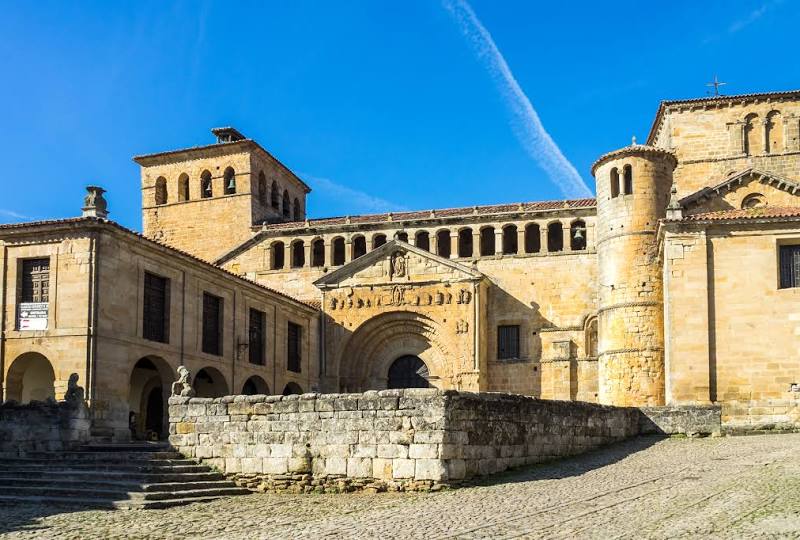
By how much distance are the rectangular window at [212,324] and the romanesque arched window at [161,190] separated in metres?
17.0

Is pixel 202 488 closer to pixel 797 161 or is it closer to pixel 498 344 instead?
pixel 498 344

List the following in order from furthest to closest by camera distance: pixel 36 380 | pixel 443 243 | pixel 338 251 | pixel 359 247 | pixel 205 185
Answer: pixel 205 185
pixel 359 247
pixel 338 251
pixel 443 243
pixel 36 380

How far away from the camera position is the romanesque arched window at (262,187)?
149 feet

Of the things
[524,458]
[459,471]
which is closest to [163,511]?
[459,471]

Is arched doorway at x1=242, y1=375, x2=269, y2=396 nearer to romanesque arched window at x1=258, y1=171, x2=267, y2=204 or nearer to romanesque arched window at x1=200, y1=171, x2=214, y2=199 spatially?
romanesque arched window at x1=258, y1=171, x2=267, y2=204

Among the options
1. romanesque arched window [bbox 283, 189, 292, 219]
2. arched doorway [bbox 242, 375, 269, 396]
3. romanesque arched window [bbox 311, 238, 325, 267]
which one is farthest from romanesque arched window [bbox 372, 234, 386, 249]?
arched doorway [bbox 242, 375, 269, 396]

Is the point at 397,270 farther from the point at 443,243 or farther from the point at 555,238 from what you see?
the point at 555,238

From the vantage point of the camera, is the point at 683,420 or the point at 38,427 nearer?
the point at 38,427

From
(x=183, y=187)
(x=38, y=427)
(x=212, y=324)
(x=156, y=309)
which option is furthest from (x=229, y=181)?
(x=38, y=427)

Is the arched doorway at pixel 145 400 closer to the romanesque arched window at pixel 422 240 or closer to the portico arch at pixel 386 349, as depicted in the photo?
the portico arch at pixel 386 349

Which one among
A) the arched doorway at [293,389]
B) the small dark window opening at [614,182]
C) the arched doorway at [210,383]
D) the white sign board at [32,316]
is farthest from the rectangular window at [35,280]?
the small dark window opening at [614,182]

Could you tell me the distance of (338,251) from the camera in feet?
135

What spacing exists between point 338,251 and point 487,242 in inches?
251

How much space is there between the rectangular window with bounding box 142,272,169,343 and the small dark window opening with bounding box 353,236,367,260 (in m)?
14.4
